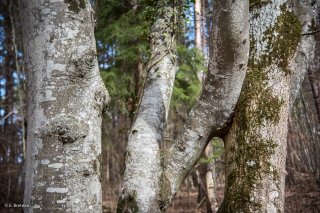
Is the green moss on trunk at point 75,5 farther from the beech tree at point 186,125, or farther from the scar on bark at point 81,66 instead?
the beech tree at point 186,125

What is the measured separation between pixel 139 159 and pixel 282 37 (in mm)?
1389

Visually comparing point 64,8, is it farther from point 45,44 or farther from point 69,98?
point 69,98

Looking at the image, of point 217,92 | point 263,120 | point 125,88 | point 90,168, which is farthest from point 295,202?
point 90,168

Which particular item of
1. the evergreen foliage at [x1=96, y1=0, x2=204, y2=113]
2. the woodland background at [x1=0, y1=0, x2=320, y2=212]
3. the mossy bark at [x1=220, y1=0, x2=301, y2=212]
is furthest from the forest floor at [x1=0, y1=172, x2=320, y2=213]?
the mossy bark at [x1=220, y1=0, x2=301, y2=212]

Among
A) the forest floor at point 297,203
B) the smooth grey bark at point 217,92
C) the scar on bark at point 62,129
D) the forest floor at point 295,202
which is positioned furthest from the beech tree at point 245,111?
the forest floor at point 297,203

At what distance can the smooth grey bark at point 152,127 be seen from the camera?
1609 mm

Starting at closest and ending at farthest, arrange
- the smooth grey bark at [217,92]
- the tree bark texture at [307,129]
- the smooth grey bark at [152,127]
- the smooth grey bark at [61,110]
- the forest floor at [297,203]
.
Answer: the smooth grey bark at [61,110] → the smooth grey bark at [152,127] → the smooth grey bark at [217,92] → the forest floor at [297,203] → the tree bark texture at [307,129]

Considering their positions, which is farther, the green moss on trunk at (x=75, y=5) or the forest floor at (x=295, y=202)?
the forest floor at (x=295, y=202)

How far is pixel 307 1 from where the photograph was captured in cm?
241

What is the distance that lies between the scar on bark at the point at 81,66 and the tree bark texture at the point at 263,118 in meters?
1.13

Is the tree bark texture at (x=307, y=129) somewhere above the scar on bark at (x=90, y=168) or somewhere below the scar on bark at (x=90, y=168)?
above

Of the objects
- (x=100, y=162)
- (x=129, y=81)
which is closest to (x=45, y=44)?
(x=100, y=162)

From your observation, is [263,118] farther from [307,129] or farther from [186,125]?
[307,129]

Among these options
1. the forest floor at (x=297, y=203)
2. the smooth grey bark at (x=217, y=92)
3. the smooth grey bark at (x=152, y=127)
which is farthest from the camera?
the forest floor at (x=297, y=203)
